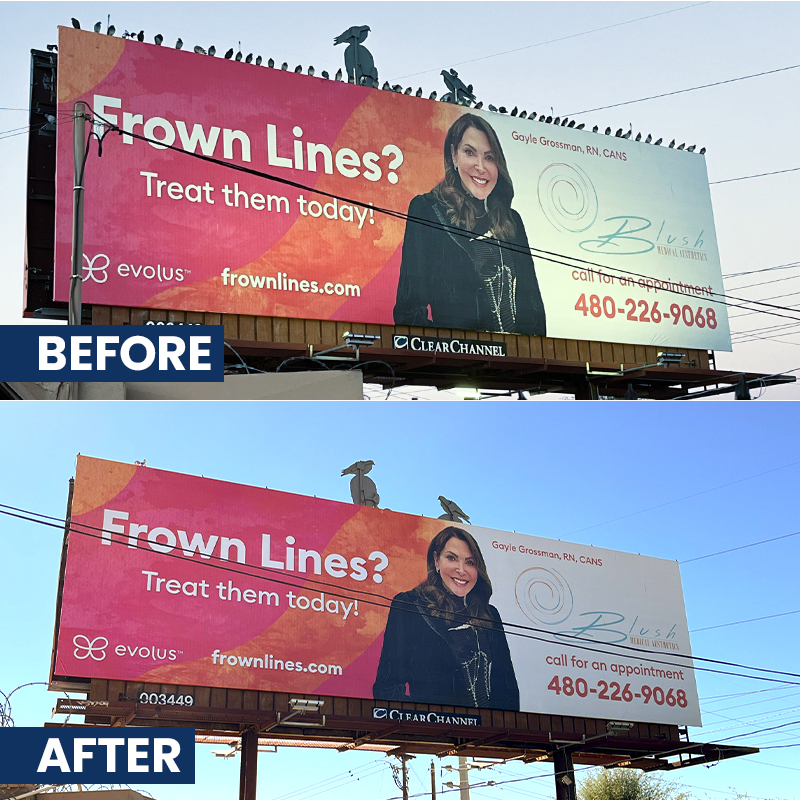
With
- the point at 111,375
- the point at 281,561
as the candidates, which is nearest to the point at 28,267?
the point at 281,561

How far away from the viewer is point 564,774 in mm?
23531

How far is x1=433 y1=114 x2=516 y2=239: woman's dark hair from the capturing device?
76.8ft

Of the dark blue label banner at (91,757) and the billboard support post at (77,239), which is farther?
the billboard support post at (77,239)

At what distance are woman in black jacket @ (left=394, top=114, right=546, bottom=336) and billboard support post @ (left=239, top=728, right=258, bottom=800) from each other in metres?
8.68

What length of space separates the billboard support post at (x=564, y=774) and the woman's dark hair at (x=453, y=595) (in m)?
3.60

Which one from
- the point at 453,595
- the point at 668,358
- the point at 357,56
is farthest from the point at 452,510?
the point at 357,56

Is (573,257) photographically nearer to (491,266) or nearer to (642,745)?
(491,266)

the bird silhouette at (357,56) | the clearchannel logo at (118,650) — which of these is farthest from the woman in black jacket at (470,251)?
the clearchannel logo at (118,650)

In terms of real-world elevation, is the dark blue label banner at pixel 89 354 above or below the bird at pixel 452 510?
below

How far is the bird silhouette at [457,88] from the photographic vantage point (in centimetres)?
2438

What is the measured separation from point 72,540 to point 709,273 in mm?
16656

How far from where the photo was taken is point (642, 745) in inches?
971

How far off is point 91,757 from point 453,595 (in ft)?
36.0

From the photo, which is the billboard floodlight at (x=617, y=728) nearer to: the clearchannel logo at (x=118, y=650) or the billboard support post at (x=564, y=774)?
the billboard support post at (x=564, y=774)
